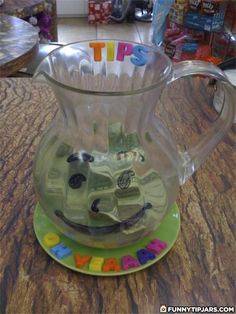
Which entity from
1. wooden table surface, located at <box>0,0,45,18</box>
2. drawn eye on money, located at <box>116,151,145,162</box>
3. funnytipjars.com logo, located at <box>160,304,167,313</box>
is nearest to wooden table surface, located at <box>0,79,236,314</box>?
funnytipjars.com logo, located at <box>160,304,167,313</box>

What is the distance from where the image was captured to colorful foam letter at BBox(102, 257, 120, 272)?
379 mm

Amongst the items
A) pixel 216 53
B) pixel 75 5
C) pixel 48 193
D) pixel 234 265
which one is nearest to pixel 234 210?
pixel 234 265

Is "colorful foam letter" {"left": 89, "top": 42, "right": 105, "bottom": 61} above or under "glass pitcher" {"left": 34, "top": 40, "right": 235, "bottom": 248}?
above

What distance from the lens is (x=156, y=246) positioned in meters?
0.40

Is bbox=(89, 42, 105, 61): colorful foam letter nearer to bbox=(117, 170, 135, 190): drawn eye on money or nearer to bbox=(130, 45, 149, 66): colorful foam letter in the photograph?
bbox=(130, 45, 149, 66): colorful foam letter

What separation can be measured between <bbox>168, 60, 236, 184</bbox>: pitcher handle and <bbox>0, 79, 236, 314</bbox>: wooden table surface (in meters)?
0.07

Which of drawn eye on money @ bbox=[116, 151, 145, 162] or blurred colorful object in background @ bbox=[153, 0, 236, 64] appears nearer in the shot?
drawn eye on money @ bbox=[116, 151, 145, 162]

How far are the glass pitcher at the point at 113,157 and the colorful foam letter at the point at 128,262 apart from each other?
0.05 feet

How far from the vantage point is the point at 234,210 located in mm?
458

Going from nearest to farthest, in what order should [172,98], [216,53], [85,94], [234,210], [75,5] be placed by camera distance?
[85,94]
[234,210]
[172,98]
[216,53]
[75,5]

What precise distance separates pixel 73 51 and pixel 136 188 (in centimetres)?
16

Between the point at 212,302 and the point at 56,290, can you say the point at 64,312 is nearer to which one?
the point at 56,290

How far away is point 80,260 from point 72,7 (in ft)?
9.20

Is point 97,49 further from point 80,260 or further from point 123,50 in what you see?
point 80,260
